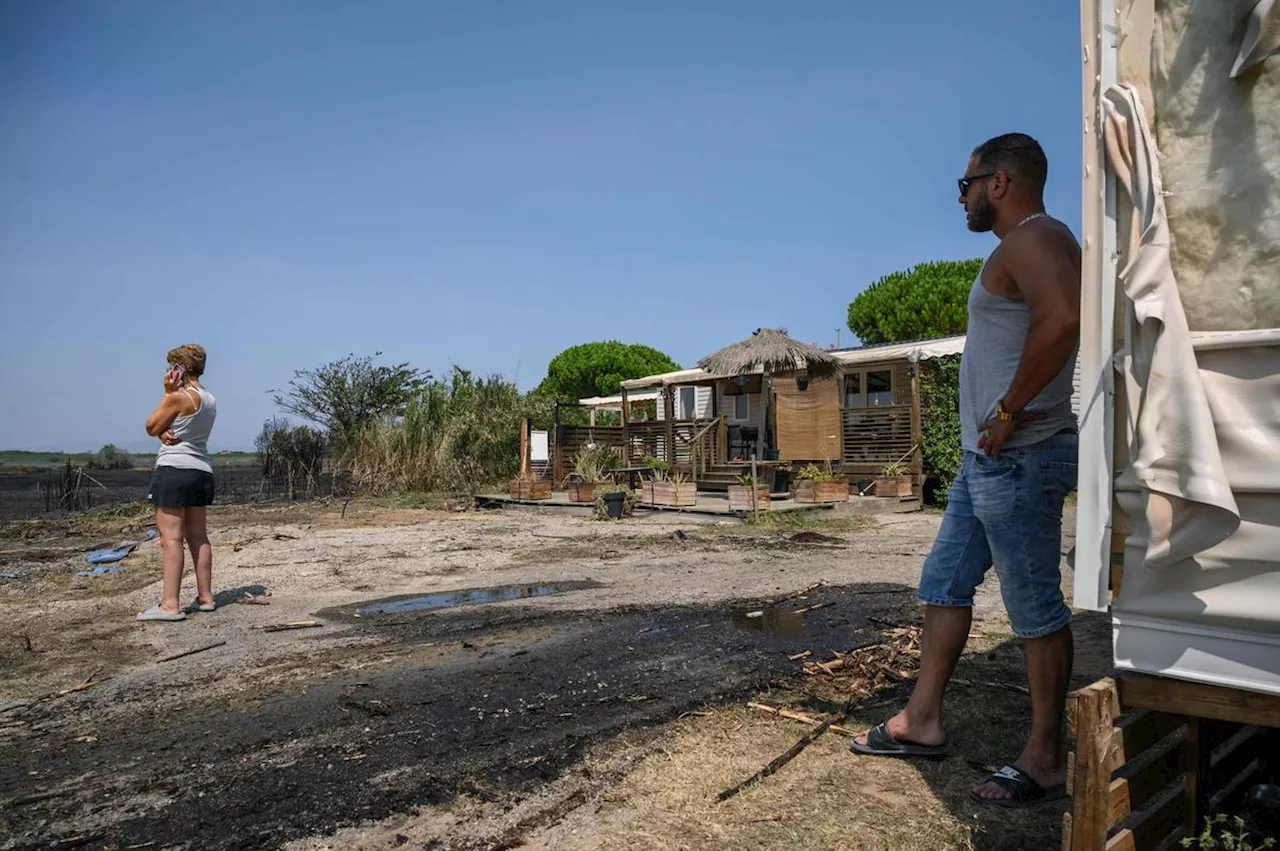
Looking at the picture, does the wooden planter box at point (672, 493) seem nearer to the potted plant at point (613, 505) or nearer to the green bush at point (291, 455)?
the potted plant at point (613, 505)

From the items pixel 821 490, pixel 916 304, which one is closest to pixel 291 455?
pixel 821 490

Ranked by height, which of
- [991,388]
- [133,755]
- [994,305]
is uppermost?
[994,305]

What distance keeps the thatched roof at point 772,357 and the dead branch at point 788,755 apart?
518 inches

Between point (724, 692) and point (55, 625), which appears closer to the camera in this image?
point (724, 692)

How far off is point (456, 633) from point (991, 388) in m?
3.70

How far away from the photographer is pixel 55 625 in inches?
235

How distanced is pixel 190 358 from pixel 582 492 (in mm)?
10951

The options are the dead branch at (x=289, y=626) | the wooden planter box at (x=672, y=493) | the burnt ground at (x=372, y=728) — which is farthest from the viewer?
the wooden planter box at (x=672, y=493)

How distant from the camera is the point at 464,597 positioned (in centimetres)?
701

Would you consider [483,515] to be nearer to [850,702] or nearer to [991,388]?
[850,702]

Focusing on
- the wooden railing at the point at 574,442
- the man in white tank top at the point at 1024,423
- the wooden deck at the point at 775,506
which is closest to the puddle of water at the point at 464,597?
the man in white tank top at the point at 1024,423

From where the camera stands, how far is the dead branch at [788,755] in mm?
2817

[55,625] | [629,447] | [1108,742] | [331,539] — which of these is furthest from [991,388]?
[629,447]

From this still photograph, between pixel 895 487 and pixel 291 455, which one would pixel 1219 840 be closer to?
pixel 895 487
